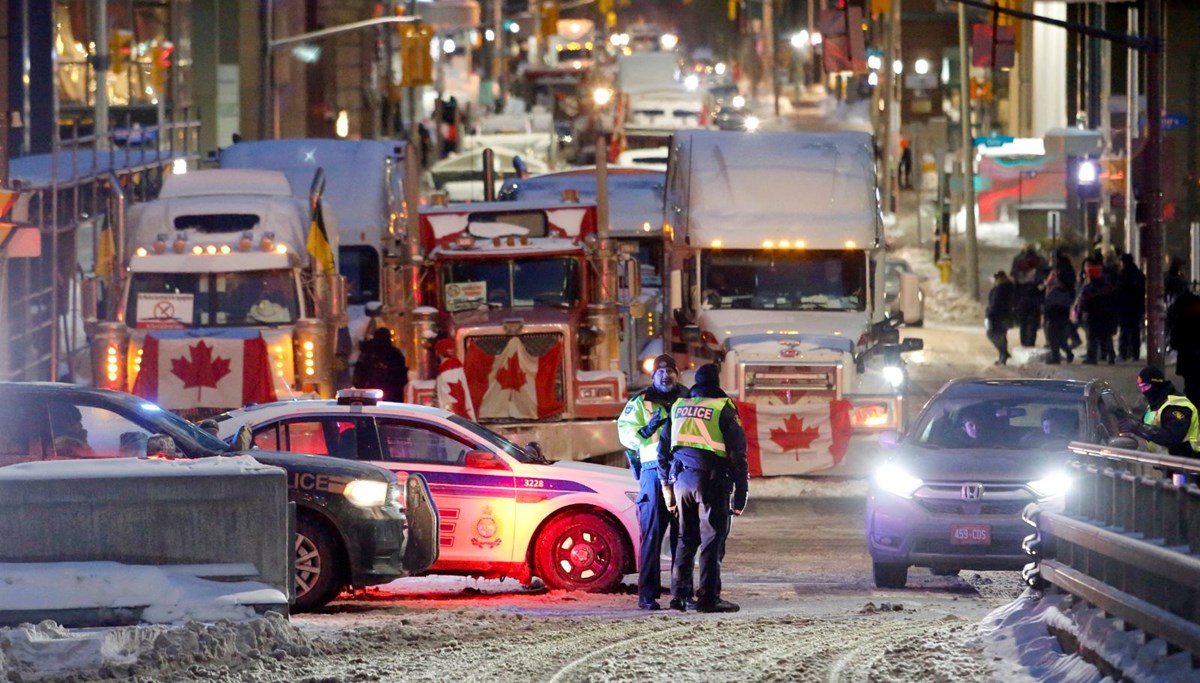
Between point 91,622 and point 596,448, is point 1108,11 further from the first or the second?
point 91,622

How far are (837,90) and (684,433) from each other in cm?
9413

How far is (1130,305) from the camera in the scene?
106 ft

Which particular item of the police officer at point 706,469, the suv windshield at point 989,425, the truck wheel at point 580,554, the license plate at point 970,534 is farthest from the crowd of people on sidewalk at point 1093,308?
the police officer at point 706,469

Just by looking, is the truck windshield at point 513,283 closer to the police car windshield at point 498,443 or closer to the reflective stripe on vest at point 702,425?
the police car windshield at point 498,443

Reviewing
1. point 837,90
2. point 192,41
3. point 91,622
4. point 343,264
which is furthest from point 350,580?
point 837,90

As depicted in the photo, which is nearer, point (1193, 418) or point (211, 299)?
point (1193, 418)

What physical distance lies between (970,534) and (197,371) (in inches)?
370

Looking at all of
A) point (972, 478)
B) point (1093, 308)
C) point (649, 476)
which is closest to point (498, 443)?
point (649, 476)

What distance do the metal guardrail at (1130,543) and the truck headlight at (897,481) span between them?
2.96 metres

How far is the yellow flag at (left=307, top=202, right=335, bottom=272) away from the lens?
22.8 m

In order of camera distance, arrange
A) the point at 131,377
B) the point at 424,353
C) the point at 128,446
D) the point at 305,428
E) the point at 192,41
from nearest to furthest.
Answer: the point at 128,446
the point at 305,428
the point at 131,377
the point at 424,353
the point at 192,41

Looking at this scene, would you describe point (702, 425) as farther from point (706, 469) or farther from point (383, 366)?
point (383, 366)

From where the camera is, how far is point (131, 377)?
842 inches

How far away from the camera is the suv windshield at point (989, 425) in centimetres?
1560
